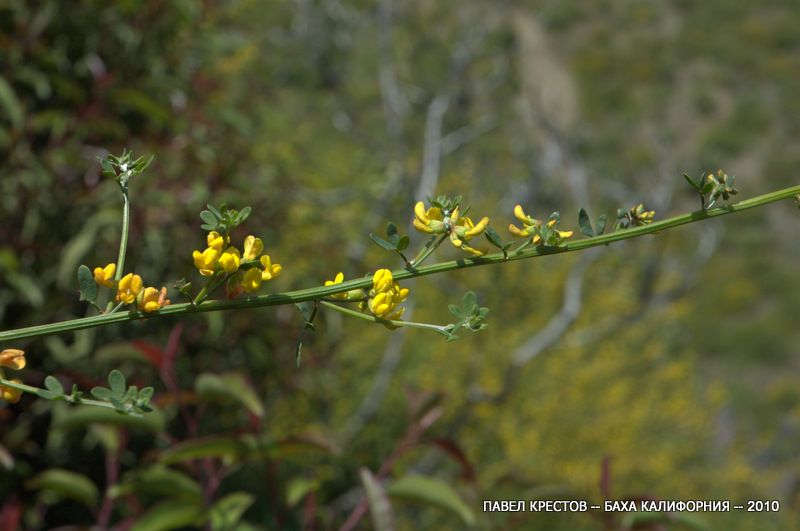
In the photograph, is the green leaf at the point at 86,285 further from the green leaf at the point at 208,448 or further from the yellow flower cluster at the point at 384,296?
the green leaf at the point at 208,448

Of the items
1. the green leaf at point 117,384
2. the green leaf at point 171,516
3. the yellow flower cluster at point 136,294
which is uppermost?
the yellow flower cluster at point 136,294

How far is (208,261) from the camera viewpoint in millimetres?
628

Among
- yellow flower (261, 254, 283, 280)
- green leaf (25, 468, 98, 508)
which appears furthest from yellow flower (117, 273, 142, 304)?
green leaf (25, 468, 98, 508)

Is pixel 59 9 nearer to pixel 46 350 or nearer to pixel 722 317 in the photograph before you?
pixel 46 350

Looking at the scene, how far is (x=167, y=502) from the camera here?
3.86ft

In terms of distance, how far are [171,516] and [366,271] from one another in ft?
6.88

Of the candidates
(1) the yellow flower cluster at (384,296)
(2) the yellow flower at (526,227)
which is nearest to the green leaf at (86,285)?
(1) the yellow flower cluster at (384,296)

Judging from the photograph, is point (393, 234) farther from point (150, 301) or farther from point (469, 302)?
point (150, 301)

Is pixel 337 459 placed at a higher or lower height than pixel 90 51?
lower

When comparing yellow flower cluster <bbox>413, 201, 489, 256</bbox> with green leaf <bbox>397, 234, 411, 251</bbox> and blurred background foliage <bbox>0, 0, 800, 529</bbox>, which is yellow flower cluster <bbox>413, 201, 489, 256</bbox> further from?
blurred background foliage <bbox>0, 0, 800, 529</bbox>

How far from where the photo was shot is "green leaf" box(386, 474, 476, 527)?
3.73 ft

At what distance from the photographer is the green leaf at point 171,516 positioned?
1.14 metres

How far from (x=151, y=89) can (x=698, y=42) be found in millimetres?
8400

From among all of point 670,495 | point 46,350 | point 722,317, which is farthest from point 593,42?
point 46,350
